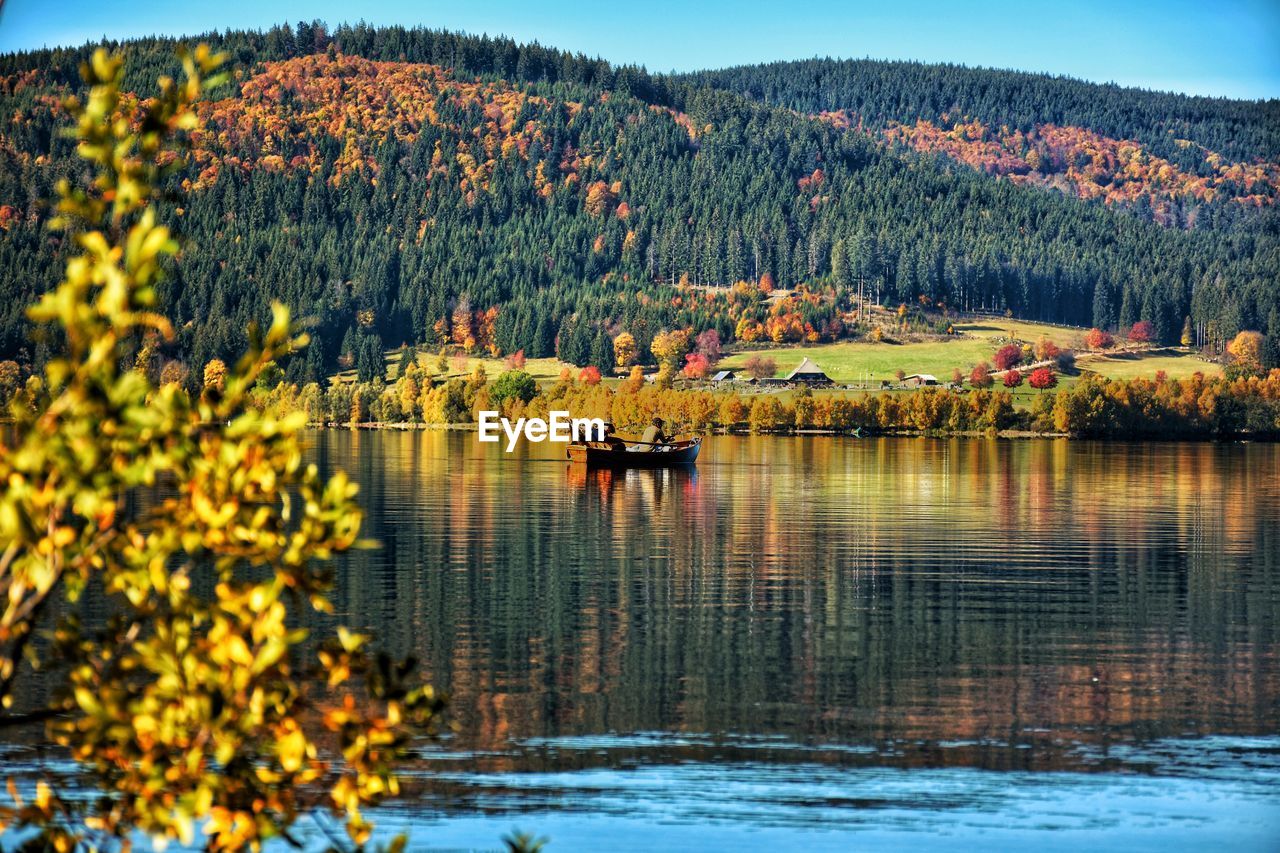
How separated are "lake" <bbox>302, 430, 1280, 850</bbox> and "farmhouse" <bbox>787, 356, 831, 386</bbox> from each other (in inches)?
5079

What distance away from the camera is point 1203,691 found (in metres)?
22.9

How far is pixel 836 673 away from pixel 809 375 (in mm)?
163803

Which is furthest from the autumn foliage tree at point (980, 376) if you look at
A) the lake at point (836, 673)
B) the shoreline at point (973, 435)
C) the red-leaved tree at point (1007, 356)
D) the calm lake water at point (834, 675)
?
the lake at point (836, 673)

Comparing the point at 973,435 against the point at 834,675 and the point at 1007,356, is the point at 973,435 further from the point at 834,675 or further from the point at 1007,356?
the point at 834,675

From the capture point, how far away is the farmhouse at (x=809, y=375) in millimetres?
184500

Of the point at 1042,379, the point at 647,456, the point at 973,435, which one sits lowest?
the point at 647,456

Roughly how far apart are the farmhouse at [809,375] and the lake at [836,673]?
12900cm

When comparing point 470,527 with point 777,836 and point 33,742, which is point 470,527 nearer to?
point 33,742

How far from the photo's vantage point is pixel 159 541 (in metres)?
7.12

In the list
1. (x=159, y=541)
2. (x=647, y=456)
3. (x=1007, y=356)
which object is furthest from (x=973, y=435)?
(x=159, y=541)

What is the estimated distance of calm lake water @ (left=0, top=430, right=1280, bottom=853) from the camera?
54.1 feet

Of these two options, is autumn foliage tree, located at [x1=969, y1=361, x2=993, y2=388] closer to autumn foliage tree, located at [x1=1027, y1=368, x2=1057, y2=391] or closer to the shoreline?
autumn foliage tree, located at [x1=1027, y1=368, x2=1057, y2=391]

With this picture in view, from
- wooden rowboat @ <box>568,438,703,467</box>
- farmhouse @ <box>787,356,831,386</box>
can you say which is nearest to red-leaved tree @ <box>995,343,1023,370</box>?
farmhouse @ <box>787,356,831,386</box>

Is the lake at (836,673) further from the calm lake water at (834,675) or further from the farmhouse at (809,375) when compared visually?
the farmhouse at (809,375)
